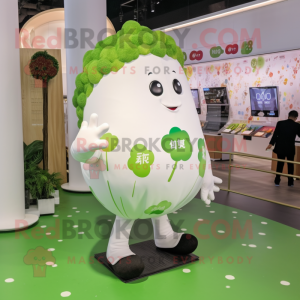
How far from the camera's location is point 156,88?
109 inches

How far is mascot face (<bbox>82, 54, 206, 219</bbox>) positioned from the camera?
104 inches

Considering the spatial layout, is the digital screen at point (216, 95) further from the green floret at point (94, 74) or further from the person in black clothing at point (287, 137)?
the green floret at point (94, 74)

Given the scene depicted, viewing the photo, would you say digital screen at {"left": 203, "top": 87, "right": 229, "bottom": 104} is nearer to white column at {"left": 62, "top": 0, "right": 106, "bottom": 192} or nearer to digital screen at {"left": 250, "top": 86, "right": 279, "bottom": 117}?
digital screen at {"left": 250, "top": 86, "right": 279, "bottom": 117}

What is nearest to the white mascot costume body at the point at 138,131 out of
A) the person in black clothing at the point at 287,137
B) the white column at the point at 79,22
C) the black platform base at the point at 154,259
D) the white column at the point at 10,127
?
the black platform base at the point at 154,259

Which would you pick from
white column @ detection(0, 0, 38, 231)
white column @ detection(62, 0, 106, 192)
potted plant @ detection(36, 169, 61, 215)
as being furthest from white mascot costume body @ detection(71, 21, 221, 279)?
white column @ detection(62, 0, 106, 192)

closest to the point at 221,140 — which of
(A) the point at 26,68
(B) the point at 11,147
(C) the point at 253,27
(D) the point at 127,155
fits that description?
(C) the point at 253,27

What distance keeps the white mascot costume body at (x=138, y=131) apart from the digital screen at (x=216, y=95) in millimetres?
6992

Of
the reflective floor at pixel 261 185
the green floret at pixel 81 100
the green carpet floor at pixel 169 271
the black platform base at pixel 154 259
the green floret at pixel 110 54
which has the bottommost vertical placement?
the reflective floor at pixel 261 185

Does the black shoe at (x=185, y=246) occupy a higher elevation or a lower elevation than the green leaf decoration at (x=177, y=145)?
lower

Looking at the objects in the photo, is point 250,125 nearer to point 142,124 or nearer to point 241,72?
point 241,72

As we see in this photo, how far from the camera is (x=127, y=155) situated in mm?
2629

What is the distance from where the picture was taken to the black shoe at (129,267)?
2.84 meters

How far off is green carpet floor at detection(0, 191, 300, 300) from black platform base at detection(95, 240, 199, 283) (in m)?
0.05

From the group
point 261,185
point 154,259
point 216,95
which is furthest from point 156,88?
point 216,95
